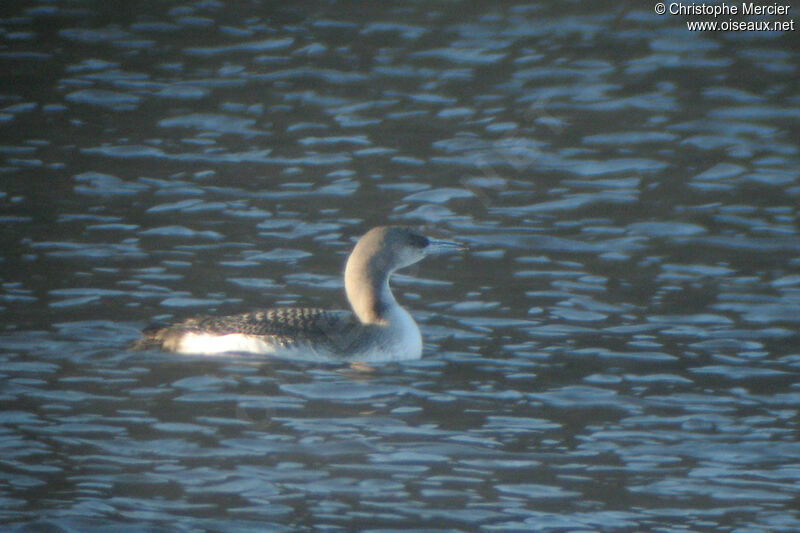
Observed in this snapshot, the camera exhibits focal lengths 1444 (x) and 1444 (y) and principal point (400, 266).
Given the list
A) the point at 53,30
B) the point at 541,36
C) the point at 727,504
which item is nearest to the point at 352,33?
the point at 541,36

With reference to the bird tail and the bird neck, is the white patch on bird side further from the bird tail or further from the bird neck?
the bird neck

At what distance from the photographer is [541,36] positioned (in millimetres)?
14688

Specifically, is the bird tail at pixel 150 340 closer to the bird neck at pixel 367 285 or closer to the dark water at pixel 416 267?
the dark water at pixel 416 267

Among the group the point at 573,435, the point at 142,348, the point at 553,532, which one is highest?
the point at 142,348

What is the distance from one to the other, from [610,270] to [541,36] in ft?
16.8

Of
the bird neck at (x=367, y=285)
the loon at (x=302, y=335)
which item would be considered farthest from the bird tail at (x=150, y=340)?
the bird neck at (x=367, y=285)

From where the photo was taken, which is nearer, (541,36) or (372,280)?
(372,280)

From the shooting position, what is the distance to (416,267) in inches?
415

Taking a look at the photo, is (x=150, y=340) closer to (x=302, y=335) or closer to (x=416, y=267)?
(x=302, y=335)

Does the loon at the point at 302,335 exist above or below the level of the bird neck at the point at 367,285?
below

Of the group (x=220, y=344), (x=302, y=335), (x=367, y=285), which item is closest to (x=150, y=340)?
(x=220, y=344)

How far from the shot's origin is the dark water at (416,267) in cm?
692

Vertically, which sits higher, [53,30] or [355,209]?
[53,30]

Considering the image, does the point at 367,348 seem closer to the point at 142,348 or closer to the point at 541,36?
the point at 142,348
